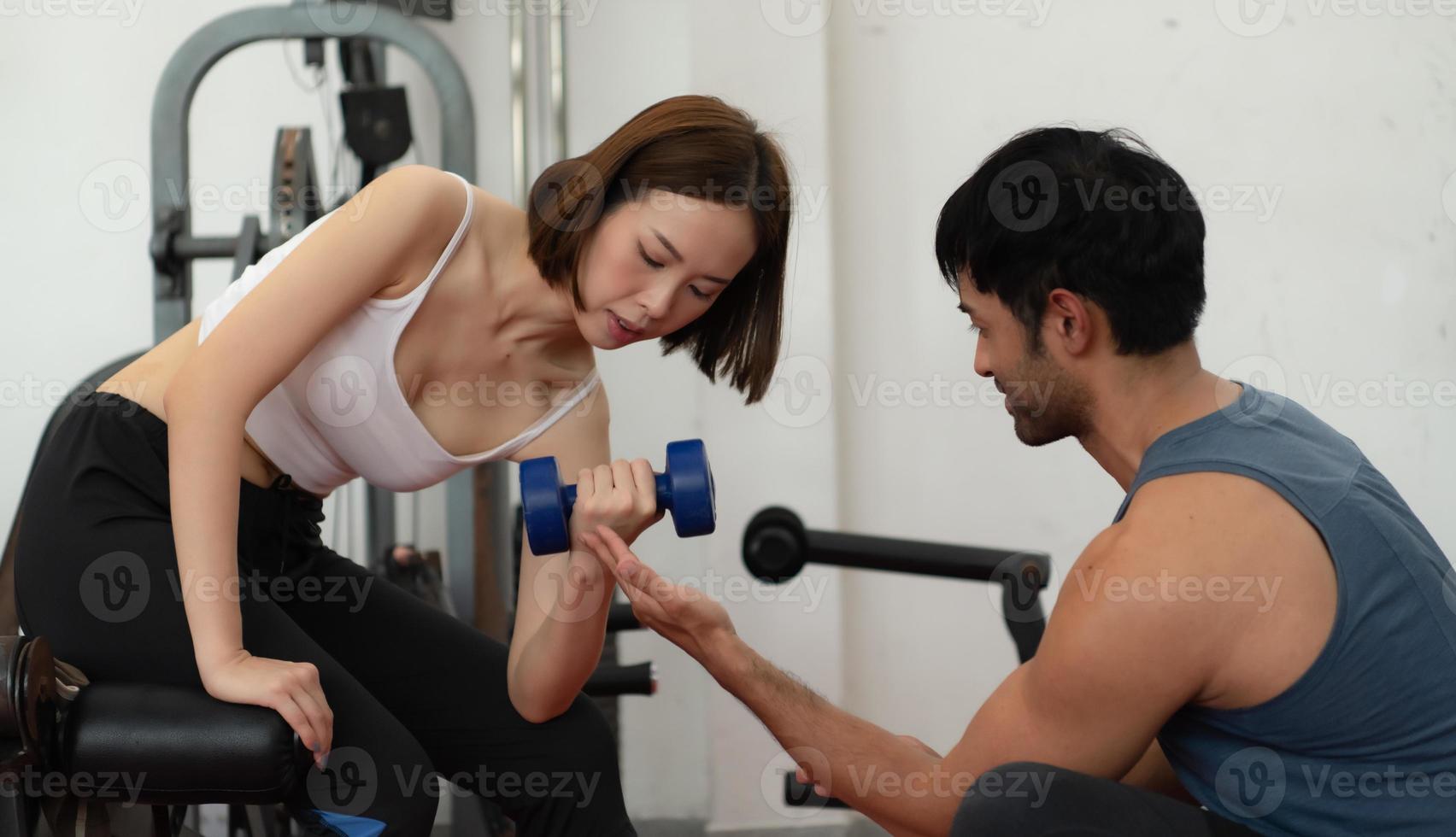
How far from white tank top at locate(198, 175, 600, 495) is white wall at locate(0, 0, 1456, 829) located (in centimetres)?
119

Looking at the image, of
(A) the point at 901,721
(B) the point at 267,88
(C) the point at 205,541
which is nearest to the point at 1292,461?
(C) the point at 205,541

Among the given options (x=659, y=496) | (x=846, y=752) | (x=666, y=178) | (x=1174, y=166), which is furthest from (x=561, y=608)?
(x=1174, y=166)

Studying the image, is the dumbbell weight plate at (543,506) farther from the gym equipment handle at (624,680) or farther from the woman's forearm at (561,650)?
the gym equipment handle at (624,680)

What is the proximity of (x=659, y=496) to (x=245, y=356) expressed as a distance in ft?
1.40

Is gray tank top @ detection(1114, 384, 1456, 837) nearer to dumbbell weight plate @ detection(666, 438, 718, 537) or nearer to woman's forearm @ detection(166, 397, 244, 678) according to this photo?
dumbbell weight plate @ detection(666, 438, 718, 537)

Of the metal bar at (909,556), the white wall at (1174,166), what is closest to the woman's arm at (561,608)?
the metal bar at (909,556)

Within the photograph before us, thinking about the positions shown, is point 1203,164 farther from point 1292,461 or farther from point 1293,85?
point 1292,461

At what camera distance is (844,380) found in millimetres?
2547

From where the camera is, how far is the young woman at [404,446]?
3.80 ft

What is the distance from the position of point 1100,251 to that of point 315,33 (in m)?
1.35

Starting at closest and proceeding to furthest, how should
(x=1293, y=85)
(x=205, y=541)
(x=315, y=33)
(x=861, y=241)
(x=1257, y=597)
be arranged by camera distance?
(x=1257, y=597), (x=205, y=541), (x=315, y=33), (x=1293, y=85), (x=861, y=241)

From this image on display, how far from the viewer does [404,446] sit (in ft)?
4.41

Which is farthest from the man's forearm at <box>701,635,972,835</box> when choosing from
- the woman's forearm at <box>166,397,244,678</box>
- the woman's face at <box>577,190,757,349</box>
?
the woman's forearm at <box>166,397,244,678</box>

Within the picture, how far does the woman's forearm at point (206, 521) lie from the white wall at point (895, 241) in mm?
1410
